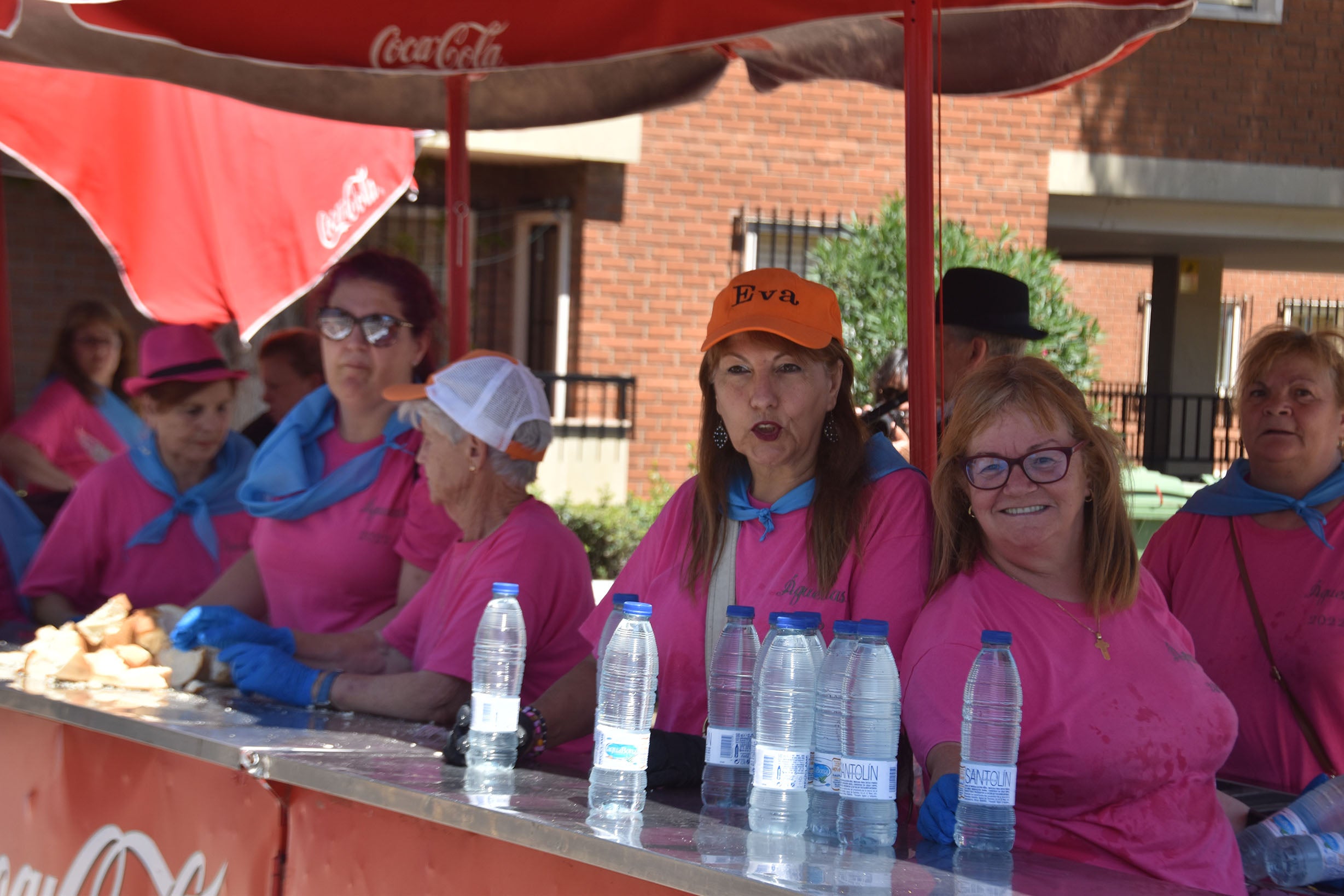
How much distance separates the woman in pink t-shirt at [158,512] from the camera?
4531 millimetres

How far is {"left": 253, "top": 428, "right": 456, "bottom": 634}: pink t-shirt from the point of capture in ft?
12.6

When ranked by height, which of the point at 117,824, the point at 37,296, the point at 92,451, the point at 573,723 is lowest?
the point at 117,824

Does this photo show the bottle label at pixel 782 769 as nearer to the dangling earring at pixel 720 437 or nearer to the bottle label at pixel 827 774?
the bottle label at pixel 827 774

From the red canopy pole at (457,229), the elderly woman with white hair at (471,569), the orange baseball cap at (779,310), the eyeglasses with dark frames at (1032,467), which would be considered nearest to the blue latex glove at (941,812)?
the eyeglasses with dark frames at (1032,467)

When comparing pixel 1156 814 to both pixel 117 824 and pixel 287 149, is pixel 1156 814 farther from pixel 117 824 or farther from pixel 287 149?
pixel 287 149

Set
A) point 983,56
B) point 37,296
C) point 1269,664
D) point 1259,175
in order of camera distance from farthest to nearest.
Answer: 1. point 1259,175
2. point 37,296
3. point 983,56
4. point 1269,664

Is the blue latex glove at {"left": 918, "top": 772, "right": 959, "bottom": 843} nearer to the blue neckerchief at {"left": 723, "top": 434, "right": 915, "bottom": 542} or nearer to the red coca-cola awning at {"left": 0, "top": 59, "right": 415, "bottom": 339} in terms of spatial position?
the blue neckerchief at {"left": 723, "top": 434, "right": 915, "bottom": 542}

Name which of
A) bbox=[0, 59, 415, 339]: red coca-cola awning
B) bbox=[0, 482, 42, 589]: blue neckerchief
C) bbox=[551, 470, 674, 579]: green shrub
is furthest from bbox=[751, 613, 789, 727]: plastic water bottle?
bbox=[551, 470, 674, 579]: green shrub

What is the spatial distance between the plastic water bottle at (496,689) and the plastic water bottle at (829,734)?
0.71 meters

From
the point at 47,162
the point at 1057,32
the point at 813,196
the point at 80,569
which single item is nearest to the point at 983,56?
the point at 1057,32

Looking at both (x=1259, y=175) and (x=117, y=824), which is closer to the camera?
(x=117, y=824)

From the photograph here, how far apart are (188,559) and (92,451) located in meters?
1.78

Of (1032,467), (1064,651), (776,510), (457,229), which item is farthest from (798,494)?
(457,229)

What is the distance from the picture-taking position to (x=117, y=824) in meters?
3.15
